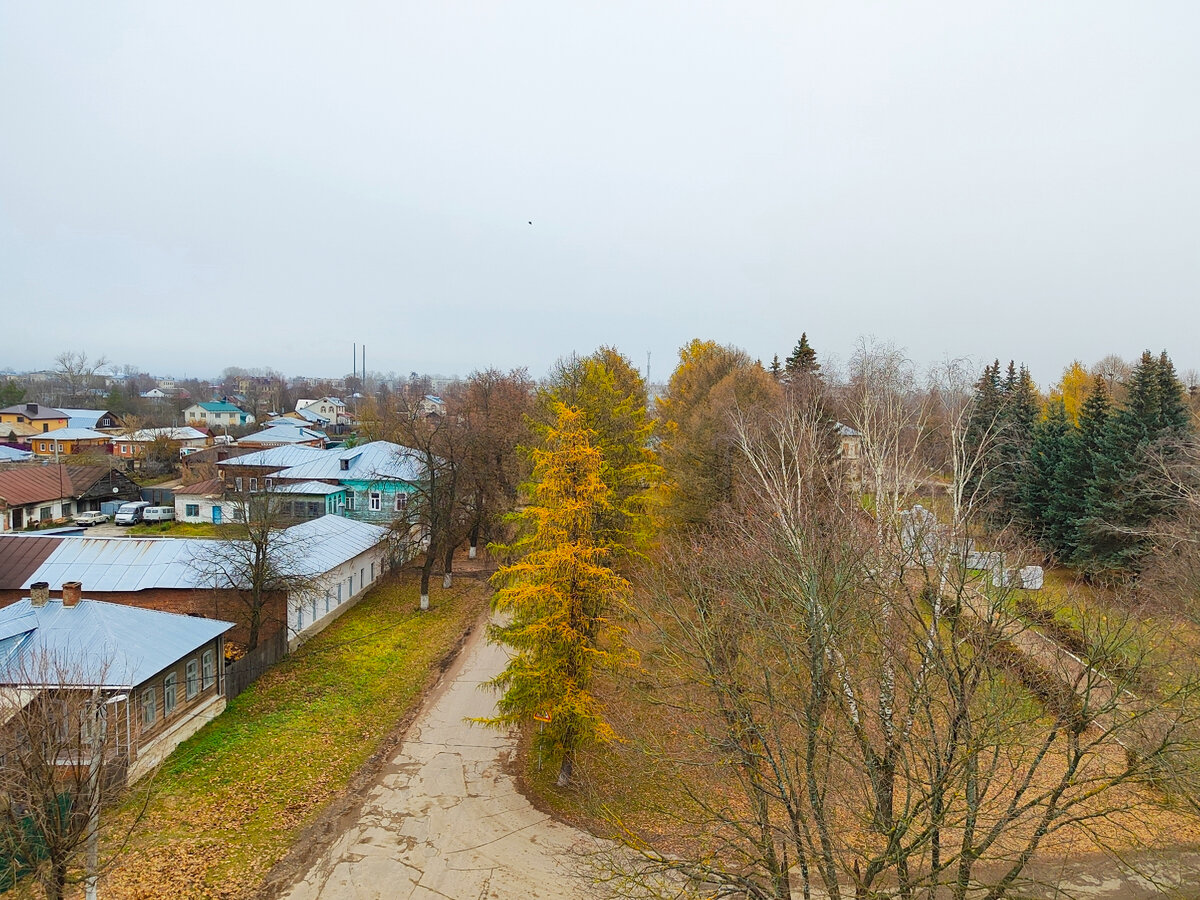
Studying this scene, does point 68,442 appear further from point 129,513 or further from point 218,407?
point 218,407

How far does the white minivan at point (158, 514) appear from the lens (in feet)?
125

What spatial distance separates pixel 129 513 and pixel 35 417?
44.7 meters

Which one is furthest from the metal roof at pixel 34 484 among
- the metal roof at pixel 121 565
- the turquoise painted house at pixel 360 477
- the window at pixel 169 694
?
the window at pixel 169 694

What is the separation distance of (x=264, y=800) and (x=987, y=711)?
41.2ft

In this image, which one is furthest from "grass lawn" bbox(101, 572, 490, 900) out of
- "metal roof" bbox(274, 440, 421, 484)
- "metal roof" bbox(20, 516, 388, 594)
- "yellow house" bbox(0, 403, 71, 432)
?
"yellow house" bbox(0, 403, 71, 432)

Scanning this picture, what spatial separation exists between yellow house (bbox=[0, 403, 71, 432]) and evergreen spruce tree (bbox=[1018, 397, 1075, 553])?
8644 centimetres

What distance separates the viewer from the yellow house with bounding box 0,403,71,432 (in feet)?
225

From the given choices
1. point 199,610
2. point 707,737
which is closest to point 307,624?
point 199,610

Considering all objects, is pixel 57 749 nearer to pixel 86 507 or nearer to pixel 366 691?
pixel 366 691

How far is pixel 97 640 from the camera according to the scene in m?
13.8

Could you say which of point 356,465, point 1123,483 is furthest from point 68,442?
point 1123,483

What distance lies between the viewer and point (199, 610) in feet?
63.9

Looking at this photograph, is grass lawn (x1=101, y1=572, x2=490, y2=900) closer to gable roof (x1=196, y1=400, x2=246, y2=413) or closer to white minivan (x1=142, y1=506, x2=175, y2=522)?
white minivan (x1=142, y1=506, x2=175, y2=522)

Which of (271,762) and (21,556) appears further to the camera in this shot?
(21,556)
